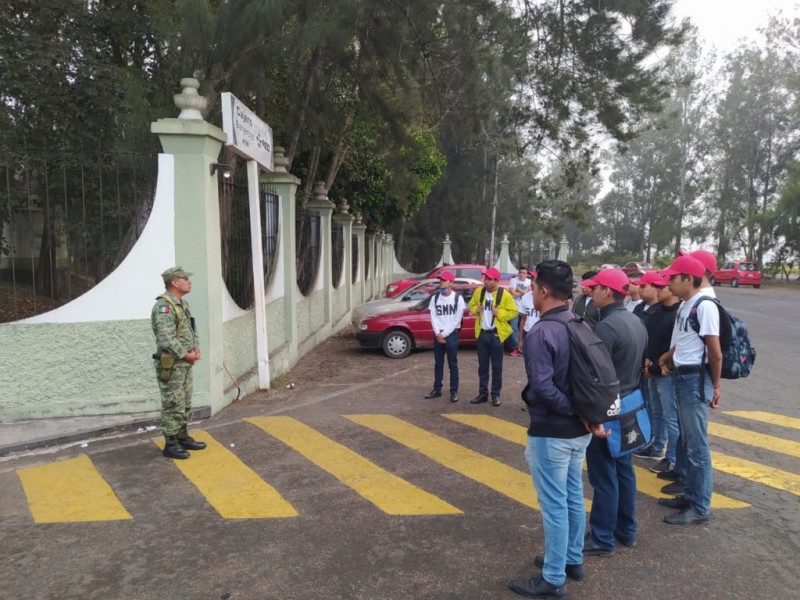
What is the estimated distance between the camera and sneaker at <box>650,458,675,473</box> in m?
5.13

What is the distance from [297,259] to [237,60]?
4108 mm

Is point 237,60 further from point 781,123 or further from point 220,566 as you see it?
point 781,123

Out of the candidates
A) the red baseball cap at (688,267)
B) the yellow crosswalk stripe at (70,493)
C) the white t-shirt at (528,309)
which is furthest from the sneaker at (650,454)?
the yellow crosswalk stripe at (70,493)

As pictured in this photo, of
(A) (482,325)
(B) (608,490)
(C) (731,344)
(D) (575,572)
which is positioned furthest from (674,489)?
(A) (482,325)

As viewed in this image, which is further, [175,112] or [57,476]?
→ [175,112]

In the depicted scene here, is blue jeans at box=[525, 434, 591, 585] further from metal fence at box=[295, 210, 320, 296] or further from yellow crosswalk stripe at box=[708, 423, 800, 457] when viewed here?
metal fence at box=[295, 210, 320, 296]

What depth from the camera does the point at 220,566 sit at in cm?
349

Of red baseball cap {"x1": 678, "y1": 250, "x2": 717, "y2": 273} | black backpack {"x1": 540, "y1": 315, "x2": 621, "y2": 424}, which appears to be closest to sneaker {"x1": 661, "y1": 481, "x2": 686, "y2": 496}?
red baseball cap {"x1": 678, "y1": 250, "x2": 717, "y2": 273}

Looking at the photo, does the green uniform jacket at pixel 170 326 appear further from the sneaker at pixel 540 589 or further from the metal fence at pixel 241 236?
the sneaker at pixel 540 589

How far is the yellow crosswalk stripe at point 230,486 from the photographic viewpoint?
167 inches

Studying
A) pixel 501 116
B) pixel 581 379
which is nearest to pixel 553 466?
pixel 581 379

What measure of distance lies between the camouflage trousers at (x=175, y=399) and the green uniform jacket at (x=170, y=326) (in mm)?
198

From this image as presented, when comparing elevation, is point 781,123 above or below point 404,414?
above

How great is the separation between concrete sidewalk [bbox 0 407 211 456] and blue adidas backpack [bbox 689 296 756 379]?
538cm
